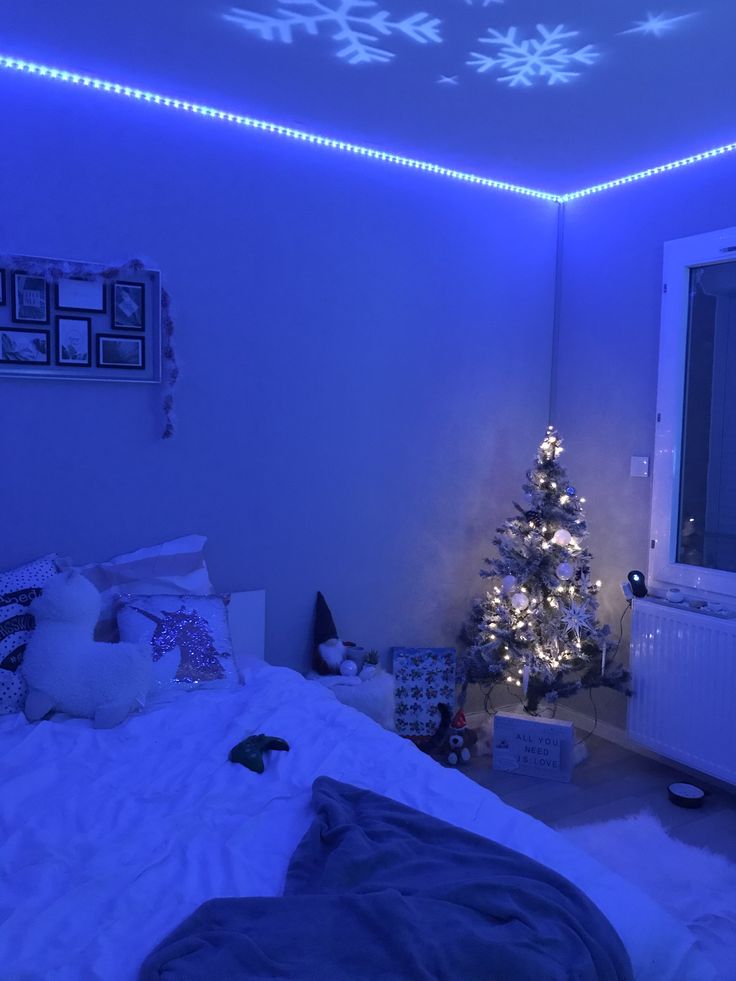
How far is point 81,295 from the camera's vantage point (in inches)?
115

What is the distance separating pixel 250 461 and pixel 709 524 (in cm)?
212

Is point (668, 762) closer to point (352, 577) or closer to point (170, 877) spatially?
point (352, 577)

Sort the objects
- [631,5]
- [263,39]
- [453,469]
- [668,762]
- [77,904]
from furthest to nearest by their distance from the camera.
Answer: [453,469]
[668,762]
[263,39]
[631,5]
[77,904]

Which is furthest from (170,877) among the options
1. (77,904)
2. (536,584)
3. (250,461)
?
(536,584)

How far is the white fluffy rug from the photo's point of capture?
236 cm

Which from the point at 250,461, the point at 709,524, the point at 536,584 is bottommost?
the point at 536,584

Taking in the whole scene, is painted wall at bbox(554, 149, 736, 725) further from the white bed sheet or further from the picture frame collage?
the picture frame collage

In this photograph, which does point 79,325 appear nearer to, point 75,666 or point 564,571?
point 75,666

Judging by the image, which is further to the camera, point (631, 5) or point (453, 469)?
point (453, 469)

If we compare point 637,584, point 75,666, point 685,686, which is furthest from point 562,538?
point 75,666

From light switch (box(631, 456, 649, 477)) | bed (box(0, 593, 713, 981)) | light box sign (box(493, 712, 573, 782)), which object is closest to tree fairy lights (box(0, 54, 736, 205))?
light switch (box(631, 456, 649, 477))

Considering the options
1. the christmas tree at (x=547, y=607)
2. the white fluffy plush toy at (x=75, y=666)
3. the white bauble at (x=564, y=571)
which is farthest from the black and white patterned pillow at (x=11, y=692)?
the white bauble at (x=564, y=571)

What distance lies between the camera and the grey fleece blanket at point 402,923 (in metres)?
1.28

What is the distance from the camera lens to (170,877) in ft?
5.23
